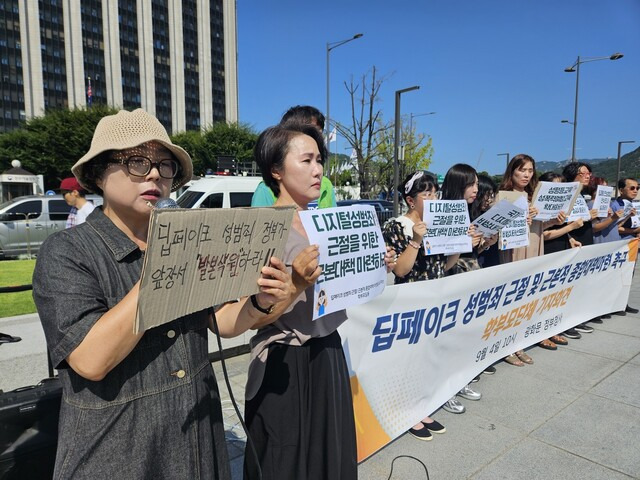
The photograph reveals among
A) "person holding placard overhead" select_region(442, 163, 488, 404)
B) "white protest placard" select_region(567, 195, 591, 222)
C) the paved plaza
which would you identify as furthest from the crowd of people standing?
"white protest placard" select_region(567, 195, 591, 222)

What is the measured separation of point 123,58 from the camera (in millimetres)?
67125

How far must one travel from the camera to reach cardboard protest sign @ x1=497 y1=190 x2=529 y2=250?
12.5ft

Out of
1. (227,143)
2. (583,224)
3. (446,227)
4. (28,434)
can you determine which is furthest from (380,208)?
(227,143)

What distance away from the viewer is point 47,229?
12.4 m

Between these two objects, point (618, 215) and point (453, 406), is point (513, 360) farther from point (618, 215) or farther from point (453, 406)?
point (618, 215)

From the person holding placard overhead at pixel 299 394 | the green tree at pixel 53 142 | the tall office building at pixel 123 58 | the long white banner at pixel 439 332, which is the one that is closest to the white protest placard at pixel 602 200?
the long white banner at pixel 439 332

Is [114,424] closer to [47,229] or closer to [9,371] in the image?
[9,371]

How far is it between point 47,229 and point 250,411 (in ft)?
42.8

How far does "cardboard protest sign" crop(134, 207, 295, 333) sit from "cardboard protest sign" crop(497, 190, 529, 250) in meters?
3.12

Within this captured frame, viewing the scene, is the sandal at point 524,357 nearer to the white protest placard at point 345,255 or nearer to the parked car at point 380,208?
the white protest placard at point 345,255

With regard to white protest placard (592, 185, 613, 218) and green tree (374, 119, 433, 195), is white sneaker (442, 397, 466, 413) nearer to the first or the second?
white protest placard (592, 185, 613, 218)

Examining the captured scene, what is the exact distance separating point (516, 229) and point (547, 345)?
1515 millimetres

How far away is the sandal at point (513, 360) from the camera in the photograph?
4164 mm

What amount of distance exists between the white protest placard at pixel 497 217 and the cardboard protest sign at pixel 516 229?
150 millimetres
